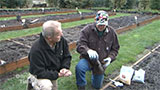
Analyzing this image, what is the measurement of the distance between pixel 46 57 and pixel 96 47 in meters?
0.92

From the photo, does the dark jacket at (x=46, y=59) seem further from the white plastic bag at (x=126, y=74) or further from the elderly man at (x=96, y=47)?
the white plastic bag at (x=126, y=74)

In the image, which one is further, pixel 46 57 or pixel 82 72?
pixel 82 72

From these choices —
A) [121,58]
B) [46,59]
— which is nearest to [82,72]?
[46,59]

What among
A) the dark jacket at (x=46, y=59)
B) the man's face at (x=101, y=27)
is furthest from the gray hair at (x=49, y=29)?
the man's face at (x=101, y=27)

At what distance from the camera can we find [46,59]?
6.20 ft

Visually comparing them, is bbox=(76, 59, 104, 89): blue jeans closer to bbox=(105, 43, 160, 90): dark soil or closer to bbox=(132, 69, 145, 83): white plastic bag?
bbox=(105, 43, 160, 90): dark soil

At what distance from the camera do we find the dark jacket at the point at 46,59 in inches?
70.6

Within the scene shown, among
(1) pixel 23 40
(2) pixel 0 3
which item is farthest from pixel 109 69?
(2) pixel 0 3

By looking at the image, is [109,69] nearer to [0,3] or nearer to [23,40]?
[23,40]

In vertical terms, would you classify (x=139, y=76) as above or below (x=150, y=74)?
above

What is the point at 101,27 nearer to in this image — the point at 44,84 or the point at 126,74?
the point at 126,74

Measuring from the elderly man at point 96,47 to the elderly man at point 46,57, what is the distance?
1.43 feet

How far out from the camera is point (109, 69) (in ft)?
11.4

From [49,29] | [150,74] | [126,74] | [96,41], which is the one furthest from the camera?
[150,74]
